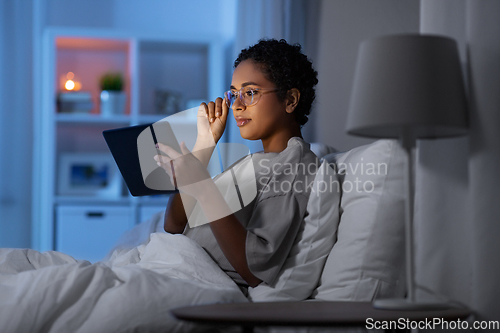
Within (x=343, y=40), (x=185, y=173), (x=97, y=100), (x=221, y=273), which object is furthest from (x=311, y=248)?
(x=97, y=100)

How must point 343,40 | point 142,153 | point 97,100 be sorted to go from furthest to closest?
point 97,100
point 343,40
point 142,153

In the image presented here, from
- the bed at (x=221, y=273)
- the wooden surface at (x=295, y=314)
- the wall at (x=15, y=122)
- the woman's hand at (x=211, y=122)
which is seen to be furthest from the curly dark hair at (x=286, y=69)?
the wall at (x=15, y=122)

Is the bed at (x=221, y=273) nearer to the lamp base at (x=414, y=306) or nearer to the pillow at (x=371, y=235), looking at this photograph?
the pillow at (x=371, y=235)

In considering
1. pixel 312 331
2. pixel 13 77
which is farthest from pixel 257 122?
pixel 13 77

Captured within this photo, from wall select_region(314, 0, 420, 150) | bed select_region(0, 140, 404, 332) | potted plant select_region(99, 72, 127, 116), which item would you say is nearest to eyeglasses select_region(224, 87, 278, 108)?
bed select_region(0, 140, 404, 332)

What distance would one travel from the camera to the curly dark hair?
140cm

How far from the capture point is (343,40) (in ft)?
7.01

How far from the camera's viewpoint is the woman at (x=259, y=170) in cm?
106

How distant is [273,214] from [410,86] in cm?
46

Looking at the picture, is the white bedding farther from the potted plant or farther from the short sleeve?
the potted plant

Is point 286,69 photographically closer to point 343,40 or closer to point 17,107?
point 343,40

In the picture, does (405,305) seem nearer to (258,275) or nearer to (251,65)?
(258,275)

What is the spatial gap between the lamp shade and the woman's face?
0.60 m

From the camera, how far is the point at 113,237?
301cm
